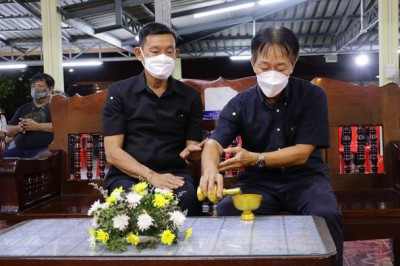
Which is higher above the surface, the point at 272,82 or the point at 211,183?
the point at 272,82

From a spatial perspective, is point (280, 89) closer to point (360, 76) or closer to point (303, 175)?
point (303, 175)

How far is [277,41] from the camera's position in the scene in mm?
2406

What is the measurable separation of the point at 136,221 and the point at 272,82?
106 cm

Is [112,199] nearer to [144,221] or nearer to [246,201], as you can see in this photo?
[144,221]

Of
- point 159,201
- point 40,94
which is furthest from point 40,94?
point 159,201

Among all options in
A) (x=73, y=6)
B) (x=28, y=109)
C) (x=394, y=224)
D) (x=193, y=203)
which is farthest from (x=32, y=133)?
(x=73, y=6)

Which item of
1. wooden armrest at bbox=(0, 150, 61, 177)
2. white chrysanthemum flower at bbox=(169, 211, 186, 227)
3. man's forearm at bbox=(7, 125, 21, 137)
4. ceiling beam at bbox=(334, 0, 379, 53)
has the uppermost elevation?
ceiling beam at bbox=(334, 0, 379, 53)

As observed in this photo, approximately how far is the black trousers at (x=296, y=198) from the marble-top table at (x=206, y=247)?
0.74 feet

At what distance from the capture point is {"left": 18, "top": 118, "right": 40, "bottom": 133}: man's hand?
4348 millimetres

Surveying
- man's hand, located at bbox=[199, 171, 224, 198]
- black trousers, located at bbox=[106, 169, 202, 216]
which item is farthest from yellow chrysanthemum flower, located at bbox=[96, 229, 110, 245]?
black trousers, located at bbox=[106, 169, 202, 216]

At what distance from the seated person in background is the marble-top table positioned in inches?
101

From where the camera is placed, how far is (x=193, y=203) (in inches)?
101

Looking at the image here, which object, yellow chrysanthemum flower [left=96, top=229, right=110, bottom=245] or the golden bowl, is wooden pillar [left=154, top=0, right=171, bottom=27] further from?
yellow chrysanthemum flower [left=96, top=229, right=110, bottom=245]

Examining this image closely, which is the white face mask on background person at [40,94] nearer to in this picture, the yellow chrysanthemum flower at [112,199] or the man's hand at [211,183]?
the man's hand at [211,183]
